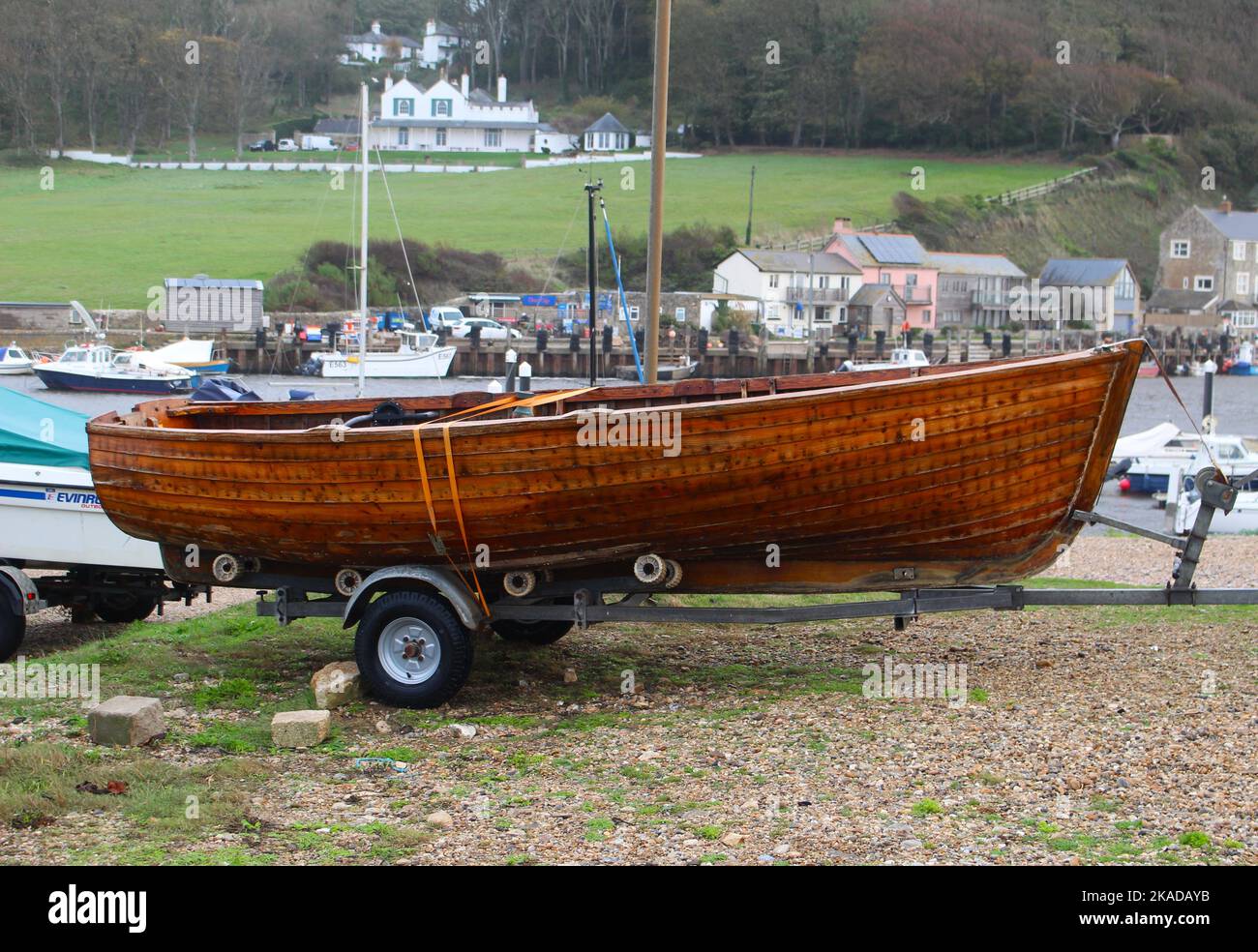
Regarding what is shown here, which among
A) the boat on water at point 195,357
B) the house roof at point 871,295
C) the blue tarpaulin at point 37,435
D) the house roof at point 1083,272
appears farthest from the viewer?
the house roof at point 1083,272

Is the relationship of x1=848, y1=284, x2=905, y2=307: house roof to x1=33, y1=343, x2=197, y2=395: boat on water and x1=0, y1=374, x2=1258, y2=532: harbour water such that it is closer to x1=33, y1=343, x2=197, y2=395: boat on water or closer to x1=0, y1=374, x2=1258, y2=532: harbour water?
x1=0, y1=374, x2=1258, y2=532: harbour water

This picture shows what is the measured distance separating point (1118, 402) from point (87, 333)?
67149 mm

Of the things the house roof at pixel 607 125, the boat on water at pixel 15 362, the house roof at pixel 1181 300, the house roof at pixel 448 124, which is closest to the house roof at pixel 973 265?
the house roof at pixel 1181 300

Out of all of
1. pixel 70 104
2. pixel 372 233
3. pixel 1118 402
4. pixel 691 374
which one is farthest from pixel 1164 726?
pixel 70 104

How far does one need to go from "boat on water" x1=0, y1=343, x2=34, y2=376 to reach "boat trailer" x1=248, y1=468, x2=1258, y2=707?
55566mm

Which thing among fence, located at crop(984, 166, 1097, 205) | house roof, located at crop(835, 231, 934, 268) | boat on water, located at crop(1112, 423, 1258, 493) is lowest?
boat on water, located at crop(1112, 423, 1258, 493)

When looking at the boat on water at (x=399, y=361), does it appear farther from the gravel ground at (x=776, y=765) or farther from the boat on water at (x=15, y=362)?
the gravel ground at (x=776, y=765)

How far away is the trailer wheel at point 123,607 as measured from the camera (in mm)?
11625

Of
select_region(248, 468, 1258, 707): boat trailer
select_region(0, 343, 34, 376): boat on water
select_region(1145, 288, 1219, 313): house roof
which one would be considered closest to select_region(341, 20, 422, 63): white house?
select_region(1145, 288, 1219, 313): house roof

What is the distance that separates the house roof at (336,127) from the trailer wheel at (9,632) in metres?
128

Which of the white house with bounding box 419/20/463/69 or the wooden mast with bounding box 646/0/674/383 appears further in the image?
the white house with bounding box 419/20/463/69

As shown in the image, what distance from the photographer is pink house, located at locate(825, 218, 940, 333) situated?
94.1 meters

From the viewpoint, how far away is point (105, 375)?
56.1 metres

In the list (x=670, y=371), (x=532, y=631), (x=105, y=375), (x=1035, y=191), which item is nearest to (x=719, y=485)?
(x=532, y=631)
